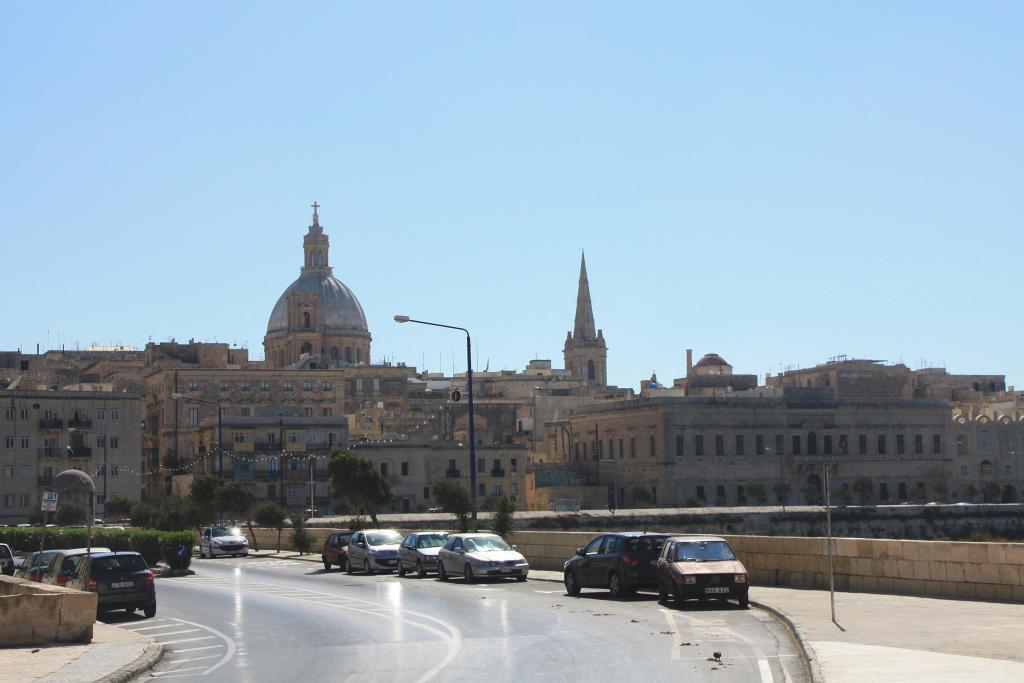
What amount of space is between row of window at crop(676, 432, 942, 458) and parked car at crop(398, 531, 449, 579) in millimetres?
70935

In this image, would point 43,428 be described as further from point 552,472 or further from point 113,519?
point 552,472

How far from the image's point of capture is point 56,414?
97.5 metres

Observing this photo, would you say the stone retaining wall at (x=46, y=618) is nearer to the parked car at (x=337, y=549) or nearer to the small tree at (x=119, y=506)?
the parked car at (x=337, y=549)

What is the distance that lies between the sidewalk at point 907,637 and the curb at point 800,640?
4 centimetres

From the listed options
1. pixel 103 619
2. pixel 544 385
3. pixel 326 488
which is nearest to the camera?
pixel 103 619

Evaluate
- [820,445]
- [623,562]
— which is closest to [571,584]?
[623,562]

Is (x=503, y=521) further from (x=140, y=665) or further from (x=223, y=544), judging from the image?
(x=140, y=665)

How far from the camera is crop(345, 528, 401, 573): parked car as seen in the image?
41875 mm

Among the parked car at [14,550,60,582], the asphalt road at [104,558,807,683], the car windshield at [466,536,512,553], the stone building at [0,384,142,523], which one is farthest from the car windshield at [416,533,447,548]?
the stone building at [0,384,142,523]

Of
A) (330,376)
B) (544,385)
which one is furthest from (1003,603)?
(544,385)

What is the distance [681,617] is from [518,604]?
491 centimetres

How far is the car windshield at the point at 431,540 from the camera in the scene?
131 ft

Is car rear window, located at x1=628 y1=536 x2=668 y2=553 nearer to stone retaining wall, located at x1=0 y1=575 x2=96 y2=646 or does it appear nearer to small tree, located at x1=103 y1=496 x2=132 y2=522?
stone retaining wall, located at x1=0 y1=575 x2=96 y2=646

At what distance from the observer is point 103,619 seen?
2739 centimetres
